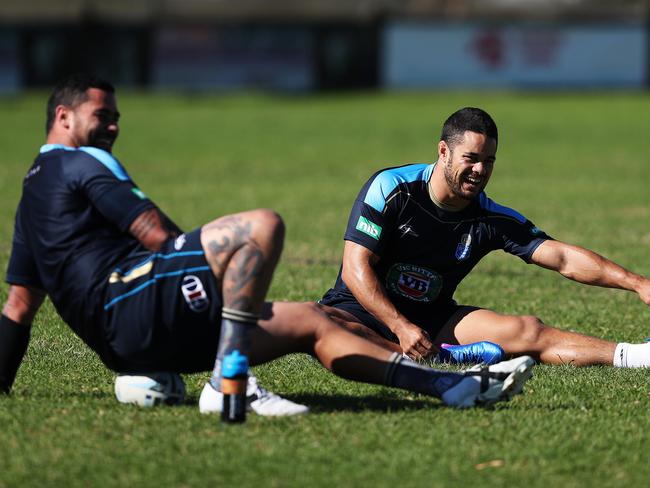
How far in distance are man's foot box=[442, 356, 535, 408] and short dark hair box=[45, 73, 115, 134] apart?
2.11 meters

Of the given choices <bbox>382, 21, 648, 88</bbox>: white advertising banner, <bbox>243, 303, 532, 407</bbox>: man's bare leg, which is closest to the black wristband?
<bbox>243, 303, 532, 407</bbox>: man's bare leg

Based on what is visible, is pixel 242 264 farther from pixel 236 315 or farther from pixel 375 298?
pixel 375 298

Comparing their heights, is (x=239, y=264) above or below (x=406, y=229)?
above

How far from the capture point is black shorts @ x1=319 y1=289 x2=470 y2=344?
6.67m

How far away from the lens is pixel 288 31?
140 feet

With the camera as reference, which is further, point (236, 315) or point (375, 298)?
point (375, 298)

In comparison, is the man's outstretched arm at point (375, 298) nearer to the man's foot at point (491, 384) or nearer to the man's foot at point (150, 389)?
the man's foot at point (491, 384)

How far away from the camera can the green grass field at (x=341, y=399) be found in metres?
4.66

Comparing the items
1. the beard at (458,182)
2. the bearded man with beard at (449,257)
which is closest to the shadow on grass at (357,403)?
the bearded man with beard at (449,257)

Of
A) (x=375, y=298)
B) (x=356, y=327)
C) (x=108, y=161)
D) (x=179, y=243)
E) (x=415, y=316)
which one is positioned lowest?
→ (x=415, y=316)

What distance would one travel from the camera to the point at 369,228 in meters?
6.51

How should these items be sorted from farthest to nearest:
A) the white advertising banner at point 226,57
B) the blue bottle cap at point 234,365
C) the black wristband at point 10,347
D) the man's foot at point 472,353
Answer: the white advertising banner at point 226,57
the man's foot at point 472,353
the black wristband at point 10,347
the blue bottle cap at point 234,365

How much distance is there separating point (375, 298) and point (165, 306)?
160 centimetres

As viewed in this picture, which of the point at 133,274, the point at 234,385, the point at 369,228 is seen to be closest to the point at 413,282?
the point at 369,228
